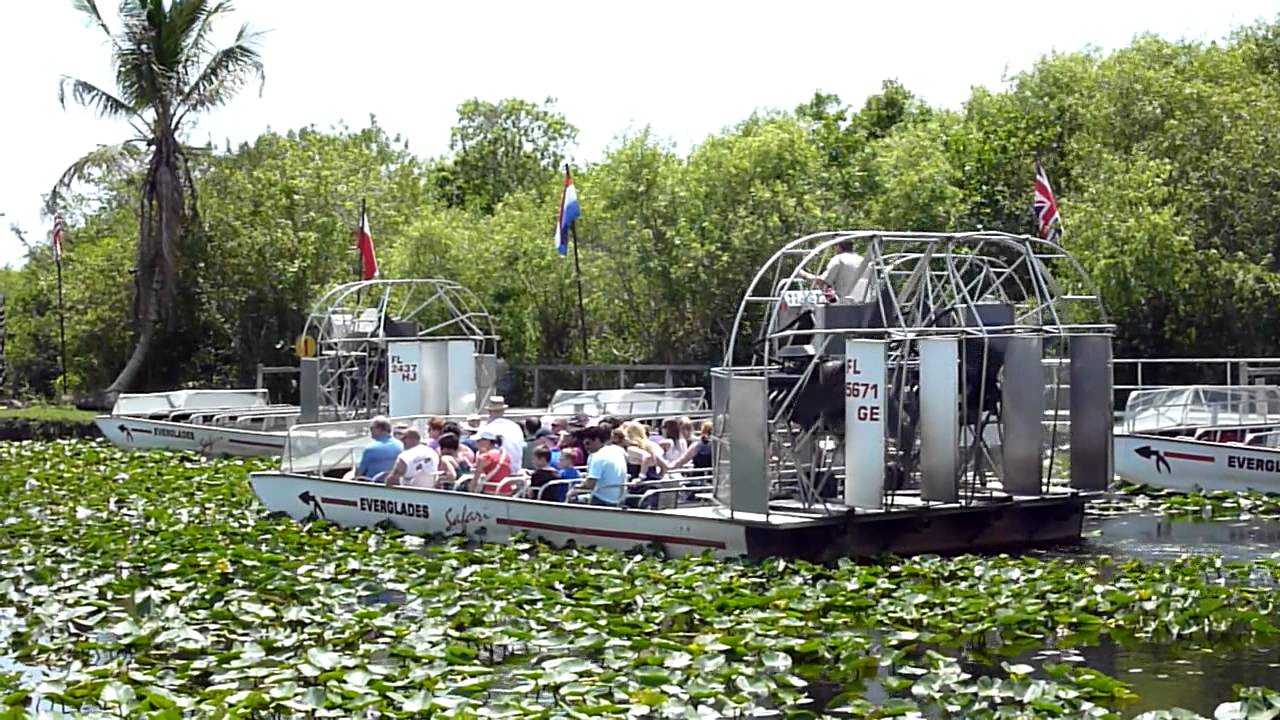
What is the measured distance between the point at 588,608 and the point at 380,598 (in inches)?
85.5

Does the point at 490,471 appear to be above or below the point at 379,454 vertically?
below

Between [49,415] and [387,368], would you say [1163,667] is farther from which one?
[49,415]

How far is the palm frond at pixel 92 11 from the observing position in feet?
146

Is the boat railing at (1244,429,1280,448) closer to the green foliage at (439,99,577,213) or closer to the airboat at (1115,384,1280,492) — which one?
the airboat at (1115,384,1280,492)

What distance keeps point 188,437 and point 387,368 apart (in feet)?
15.9

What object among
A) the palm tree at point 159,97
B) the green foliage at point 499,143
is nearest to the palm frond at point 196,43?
the palm tree at point 159,97

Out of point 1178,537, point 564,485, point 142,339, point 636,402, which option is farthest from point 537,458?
point 142,339

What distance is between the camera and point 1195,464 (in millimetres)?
23047

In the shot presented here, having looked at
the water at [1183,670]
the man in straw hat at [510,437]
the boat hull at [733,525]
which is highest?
the man in straw hat at [510,437]

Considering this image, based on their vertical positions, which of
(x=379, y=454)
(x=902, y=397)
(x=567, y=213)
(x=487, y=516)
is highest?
(x=567, y=213)

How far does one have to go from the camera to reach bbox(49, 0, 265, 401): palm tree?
44.2m

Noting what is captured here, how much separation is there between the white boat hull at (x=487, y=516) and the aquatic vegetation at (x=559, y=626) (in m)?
0.36

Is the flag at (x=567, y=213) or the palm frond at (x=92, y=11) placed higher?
the palm frond at (x=92, y=11)

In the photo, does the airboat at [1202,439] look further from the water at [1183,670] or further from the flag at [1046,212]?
the water at [1183,670]
